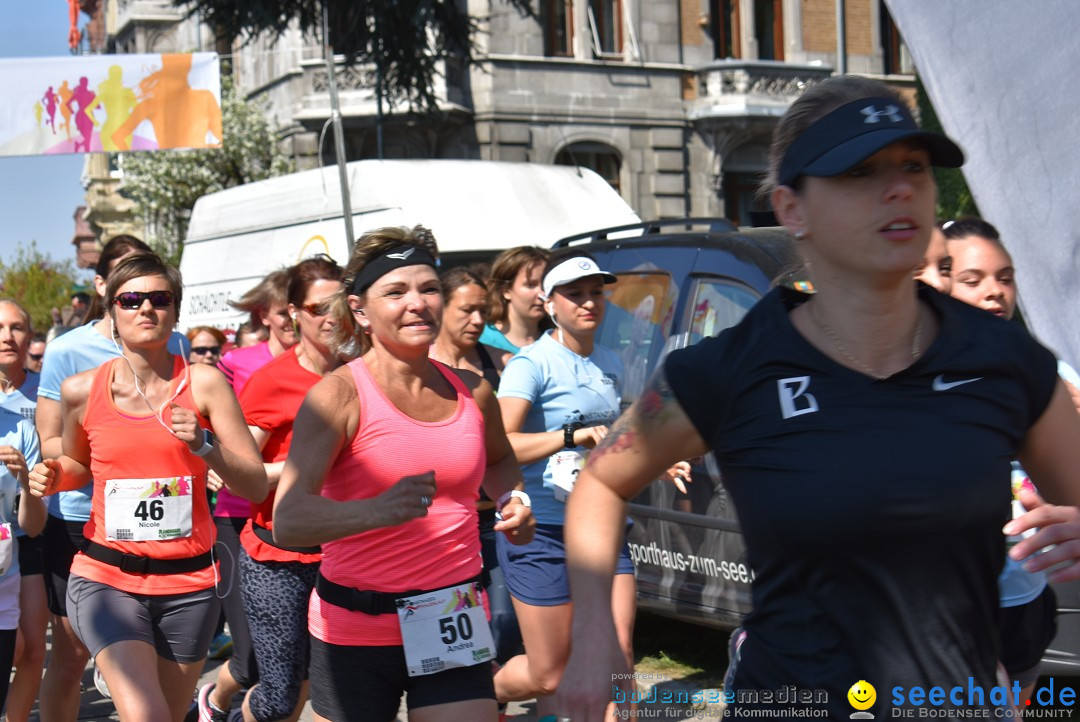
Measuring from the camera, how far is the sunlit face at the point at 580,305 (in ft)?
18.7

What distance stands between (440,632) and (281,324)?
9.65 ft

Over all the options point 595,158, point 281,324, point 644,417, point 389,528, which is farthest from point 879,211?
point 595,158

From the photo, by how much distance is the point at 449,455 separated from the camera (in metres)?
3.99

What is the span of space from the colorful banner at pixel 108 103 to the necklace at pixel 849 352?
11.9 metres

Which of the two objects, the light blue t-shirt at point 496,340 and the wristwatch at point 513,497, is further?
the light blue t-shirt at point 496,340

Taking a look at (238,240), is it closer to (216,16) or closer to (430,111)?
(216,16)

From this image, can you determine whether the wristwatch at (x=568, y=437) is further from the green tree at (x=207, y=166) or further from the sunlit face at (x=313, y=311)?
the green tree at (x=207, y=166)

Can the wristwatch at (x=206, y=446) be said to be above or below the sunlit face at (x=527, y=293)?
below

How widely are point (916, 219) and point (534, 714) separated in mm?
4754

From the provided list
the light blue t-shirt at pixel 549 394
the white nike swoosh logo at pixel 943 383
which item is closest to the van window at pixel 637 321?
the light blue t-shirt at pixel 549 394

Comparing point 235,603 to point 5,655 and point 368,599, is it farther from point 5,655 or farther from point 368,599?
point 368,599

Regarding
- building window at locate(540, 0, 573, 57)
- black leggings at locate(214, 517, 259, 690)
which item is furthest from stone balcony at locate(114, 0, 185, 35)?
black leggings at locate(214, 517, 259, 690)

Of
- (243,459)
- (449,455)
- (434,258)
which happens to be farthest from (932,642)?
(243,459)

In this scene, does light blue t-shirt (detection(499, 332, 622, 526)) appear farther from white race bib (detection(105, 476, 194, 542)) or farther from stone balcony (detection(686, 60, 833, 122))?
stone balcony (detection(686, 60, 833, 122))
